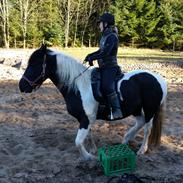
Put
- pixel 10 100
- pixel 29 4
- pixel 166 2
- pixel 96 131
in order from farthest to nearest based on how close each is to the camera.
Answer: pixel 166 2 < pixel 29 4 < pixel 10 100 < pixel 96 131

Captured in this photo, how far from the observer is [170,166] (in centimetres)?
530

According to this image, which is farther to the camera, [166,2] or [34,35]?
[166,2]

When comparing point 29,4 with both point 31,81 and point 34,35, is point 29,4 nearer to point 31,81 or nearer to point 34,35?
point 34,35

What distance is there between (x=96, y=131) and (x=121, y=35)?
84.3 feet

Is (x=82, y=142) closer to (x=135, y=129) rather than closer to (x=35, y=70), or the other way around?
(x=135, y=129)

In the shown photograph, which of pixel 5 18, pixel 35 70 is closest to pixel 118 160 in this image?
pixel 35 70

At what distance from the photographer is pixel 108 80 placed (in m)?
5.16

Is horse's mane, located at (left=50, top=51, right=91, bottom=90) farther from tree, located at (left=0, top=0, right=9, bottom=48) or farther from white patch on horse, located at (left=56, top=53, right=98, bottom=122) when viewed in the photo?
tree, located at (left=0, top=0, right=9, bottom=48)

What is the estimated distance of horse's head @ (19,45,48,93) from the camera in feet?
17.1

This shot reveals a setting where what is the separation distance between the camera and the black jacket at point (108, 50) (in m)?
5.07

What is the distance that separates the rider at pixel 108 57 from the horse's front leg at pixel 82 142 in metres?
0.51

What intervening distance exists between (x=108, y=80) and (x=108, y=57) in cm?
32

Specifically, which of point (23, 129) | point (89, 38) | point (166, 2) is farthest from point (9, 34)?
point (23, 129)

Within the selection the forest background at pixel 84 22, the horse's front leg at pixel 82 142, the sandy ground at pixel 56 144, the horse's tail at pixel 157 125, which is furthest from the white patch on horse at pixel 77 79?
the forest background at pixel 84 22
